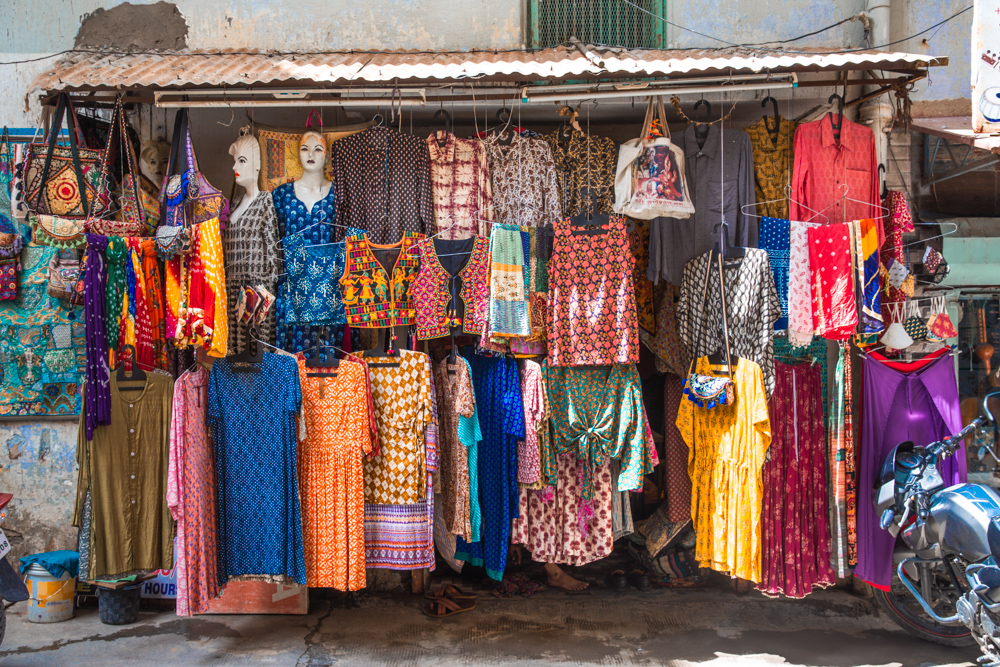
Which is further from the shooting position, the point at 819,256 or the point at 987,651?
the point at 819,256

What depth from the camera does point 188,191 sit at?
4820 millimetres

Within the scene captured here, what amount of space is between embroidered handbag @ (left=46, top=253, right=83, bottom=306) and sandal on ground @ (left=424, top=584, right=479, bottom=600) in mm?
3365

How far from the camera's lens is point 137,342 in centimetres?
458

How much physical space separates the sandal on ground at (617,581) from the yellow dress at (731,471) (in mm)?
926

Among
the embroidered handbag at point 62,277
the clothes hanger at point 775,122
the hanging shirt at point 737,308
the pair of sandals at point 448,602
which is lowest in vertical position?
the pair of sandals at point 448,602

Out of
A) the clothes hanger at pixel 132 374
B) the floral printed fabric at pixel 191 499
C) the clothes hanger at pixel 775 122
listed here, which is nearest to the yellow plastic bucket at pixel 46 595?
the floral printed fabric at pixel 191 499

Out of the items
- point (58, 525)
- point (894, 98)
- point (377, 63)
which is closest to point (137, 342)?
point (58, 525)

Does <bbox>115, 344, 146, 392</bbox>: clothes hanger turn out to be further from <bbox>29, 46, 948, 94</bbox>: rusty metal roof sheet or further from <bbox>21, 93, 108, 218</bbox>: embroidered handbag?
<bbox>29, 46, 948, 94</bbox>: rusty metal roof sheet

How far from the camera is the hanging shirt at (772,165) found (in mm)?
5152

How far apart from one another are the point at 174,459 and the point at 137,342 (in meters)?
0.80

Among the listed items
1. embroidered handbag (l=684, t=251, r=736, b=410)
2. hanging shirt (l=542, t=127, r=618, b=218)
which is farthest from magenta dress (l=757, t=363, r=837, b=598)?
hanging shirt (l=542, t=127, r=618, b=218)

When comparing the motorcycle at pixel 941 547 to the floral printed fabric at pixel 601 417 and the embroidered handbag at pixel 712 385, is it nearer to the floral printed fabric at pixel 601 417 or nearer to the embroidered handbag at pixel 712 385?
the embroidered handbag at pixel 712 385

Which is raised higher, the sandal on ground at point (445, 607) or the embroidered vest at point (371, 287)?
the embroidered vest at point (371, 287)

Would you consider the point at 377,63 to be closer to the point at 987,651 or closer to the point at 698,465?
the point at 698,465
